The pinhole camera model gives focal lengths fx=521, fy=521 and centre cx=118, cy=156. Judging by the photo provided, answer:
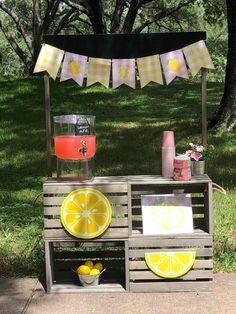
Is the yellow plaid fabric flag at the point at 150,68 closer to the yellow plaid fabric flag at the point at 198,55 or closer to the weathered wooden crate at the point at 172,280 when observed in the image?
the yellow plaid fabric flag at the point at 198,55

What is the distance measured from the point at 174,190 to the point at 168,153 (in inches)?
14.1

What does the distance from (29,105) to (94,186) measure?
32.4ft

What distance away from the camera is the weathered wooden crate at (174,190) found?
4.23 m

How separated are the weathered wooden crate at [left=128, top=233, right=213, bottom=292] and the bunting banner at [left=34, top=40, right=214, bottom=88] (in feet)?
4.54

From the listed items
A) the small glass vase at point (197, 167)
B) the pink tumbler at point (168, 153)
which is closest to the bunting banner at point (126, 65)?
the pink tumbler at point (168, 153)

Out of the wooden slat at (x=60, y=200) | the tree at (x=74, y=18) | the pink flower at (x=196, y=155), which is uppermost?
the tree at (x=74, y=18)

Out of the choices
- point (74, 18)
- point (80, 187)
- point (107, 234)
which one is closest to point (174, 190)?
point (107, 234)

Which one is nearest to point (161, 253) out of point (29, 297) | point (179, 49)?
point (29, 297)

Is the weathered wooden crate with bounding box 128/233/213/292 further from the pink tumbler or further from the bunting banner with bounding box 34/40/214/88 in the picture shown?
the bunting banner with bounding box 34/40/214/88

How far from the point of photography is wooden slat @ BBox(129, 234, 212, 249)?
14.0 feet

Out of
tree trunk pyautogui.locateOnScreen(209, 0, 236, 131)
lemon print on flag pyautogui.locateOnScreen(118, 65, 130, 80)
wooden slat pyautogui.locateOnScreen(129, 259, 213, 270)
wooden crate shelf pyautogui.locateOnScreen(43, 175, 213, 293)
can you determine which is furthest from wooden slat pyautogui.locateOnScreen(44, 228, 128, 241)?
tree trunk pyautogui.locateOnScreen(209, 0, 236, 131)

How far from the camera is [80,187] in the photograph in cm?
423

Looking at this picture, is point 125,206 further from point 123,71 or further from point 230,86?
point 230,86

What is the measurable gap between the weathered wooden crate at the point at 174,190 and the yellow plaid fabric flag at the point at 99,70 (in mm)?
954
